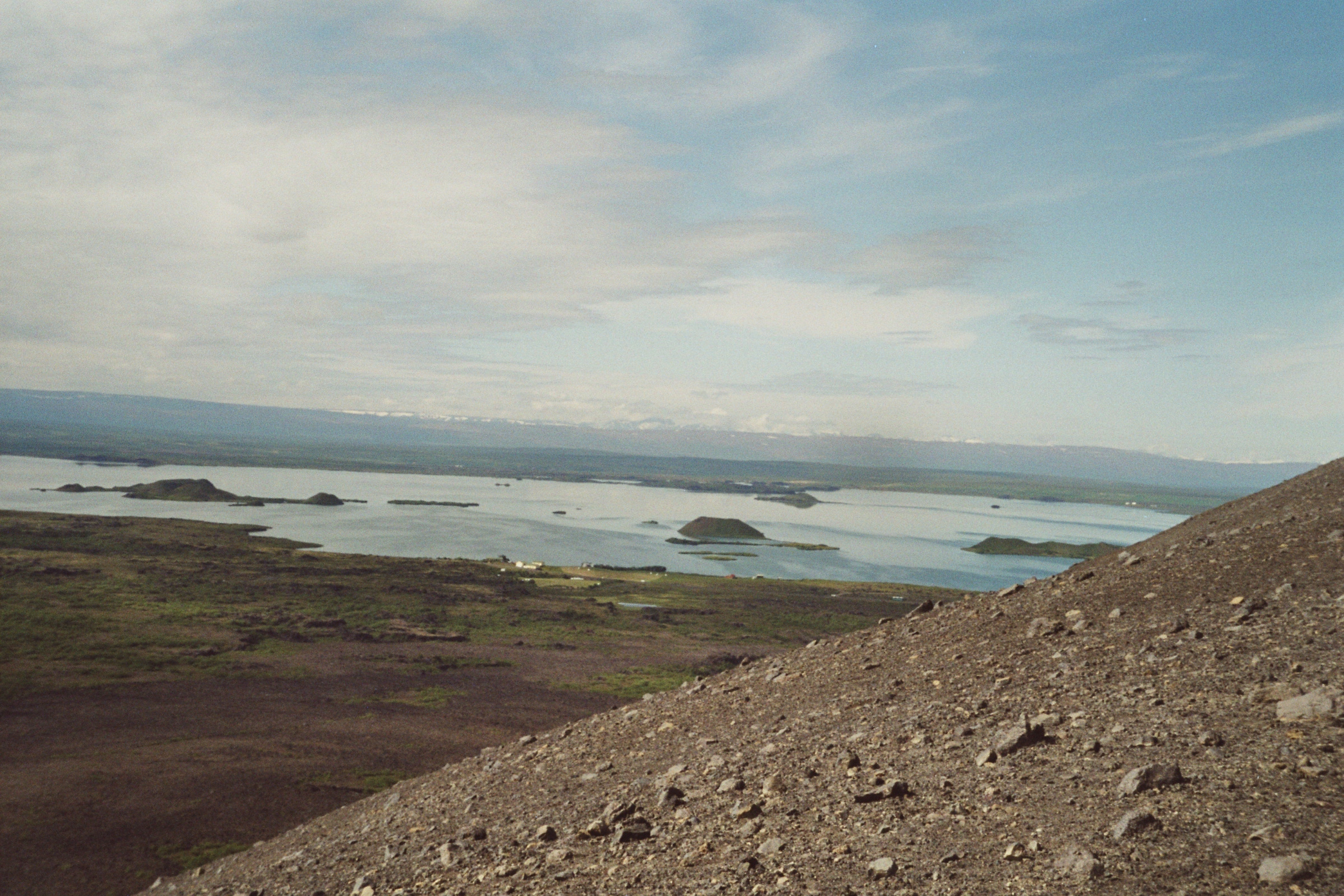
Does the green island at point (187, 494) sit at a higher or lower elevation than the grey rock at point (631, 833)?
lower

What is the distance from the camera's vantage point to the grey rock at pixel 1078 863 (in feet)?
22.1

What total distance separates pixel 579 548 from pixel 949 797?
120 metres

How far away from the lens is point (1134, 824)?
7.17 m

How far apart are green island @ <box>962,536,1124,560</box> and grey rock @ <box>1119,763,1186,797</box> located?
457 ft

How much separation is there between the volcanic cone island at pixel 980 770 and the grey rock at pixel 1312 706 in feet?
0.09

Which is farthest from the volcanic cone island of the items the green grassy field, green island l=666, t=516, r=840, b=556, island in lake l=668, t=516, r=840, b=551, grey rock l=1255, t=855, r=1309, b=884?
island in lake l=668, t=516, r=840, b=551

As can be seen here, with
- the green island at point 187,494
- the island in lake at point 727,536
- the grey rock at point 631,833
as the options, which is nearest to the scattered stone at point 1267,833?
the grey rock at point 631,833

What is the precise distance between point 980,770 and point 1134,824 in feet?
7.32

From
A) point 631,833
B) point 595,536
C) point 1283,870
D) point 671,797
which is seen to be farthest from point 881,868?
point 595,536

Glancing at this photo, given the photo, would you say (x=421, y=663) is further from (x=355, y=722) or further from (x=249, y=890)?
(x=249, y=890)

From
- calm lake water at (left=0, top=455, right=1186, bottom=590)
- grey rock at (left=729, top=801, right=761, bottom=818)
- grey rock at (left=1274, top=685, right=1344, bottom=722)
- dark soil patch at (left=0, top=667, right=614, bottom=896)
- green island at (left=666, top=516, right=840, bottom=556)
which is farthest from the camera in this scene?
green island at (left=666, top=516, right=840, bottom=556)

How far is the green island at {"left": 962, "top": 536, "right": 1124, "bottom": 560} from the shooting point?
448ft

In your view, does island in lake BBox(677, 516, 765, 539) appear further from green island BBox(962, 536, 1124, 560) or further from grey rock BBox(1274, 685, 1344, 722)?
grey rock BBox(1274, 685, 1344, 722)

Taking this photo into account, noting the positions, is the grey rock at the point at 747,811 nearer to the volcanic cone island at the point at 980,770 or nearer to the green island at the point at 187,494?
the volcanic cone island at the point at 980,770
